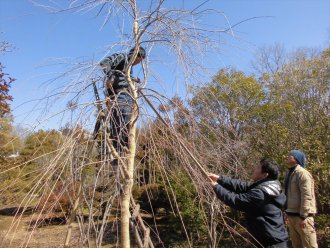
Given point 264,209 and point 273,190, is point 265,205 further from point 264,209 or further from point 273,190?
point 273,190

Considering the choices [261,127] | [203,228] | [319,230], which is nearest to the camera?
[319,230]

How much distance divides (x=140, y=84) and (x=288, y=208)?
3.01m

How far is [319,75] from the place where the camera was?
9016mm

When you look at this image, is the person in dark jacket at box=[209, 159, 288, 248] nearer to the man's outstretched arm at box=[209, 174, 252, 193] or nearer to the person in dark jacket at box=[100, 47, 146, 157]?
the man's outstretched arm at box=[209, 174, 252, 193]

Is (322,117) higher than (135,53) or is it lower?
higher

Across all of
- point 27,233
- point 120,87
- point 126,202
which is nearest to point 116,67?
point 120,87

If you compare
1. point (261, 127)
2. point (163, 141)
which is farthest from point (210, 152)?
point (261, 127)

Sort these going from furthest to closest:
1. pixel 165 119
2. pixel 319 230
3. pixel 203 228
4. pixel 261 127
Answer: pixel 261 127 < pixel 203 228 < pixel 319 230 < pixel 165 119

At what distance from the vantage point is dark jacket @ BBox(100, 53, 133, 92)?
1.90 metres

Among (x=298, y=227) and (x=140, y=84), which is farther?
(x=298, y=227)

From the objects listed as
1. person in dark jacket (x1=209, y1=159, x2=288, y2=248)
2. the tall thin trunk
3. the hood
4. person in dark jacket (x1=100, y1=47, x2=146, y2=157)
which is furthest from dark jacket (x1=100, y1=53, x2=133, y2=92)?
the hood

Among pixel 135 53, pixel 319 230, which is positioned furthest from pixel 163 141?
pixel 319 230

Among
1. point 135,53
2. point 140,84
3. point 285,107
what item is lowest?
point 140,84

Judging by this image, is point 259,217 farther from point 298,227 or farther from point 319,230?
point 319,230
